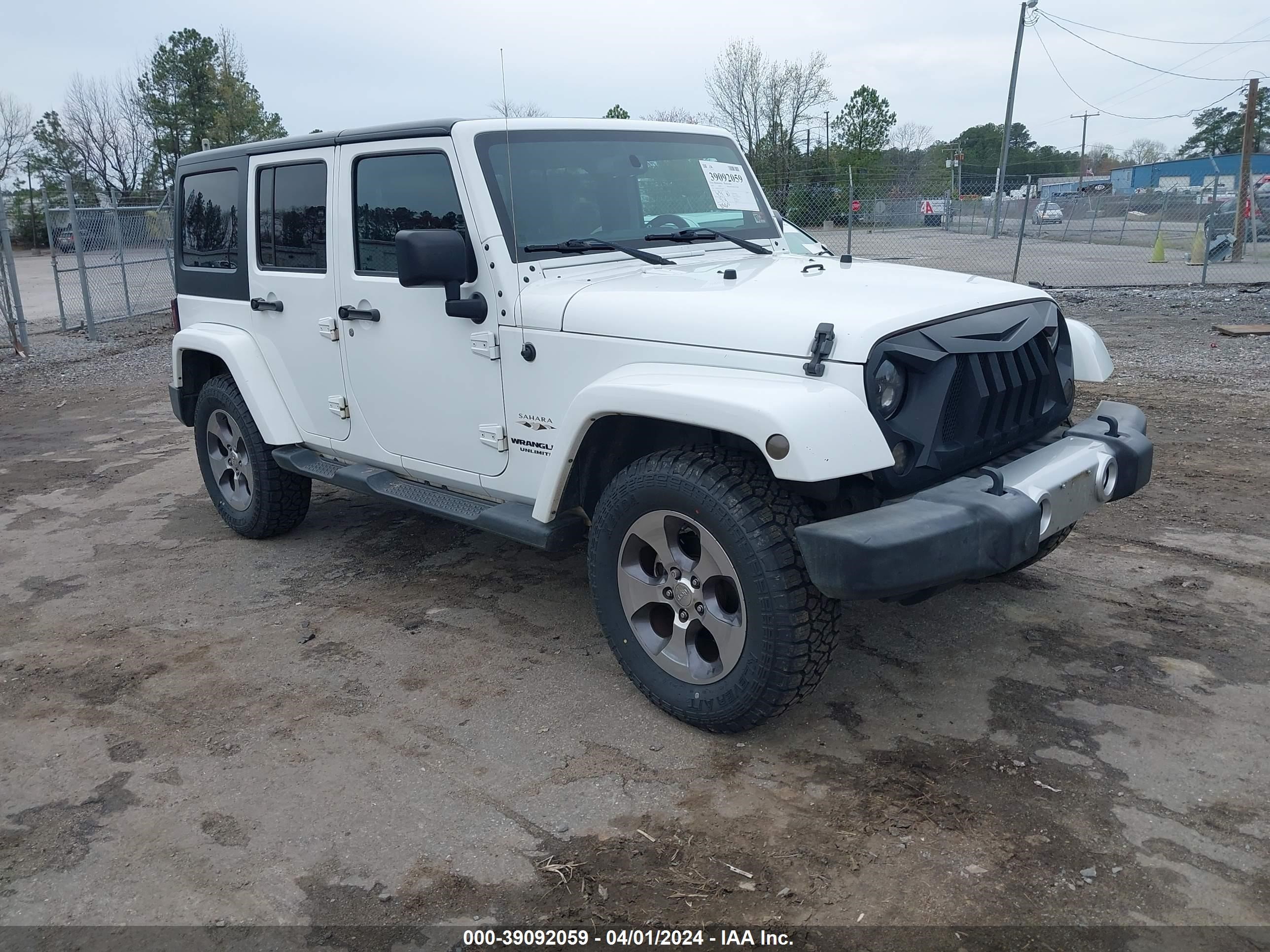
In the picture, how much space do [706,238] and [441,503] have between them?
1.59m

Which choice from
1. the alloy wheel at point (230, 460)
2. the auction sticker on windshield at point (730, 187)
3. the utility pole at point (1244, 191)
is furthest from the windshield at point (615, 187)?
the utility pole at point (1244, 191)

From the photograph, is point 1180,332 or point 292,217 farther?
point 1180,332

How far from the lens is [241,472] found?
215 inches

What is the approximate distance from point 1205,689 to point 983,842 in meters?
1.33

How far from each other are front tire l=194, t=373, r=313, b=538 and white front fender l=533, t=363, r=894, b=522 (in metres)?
2.64

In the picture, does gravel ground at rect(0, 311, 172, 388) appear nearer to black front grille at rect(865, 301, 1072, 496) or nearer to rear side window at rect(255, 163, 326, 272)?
rear side window at rect(255, 163, 326, 272)

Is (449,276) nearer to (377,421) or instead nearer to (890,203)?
(377,421)

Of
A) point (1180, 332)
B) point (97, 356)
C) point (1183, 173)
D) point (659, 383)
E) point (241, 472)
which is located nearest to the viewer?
point (659, 383)

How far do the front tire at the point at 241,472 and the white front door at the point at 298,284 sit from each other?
379mm

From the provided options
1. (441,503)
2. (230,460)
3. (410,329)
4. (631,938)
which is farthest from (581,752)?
(230,460)

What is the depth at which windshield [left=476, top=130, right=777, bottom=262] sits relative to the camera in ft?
12.5

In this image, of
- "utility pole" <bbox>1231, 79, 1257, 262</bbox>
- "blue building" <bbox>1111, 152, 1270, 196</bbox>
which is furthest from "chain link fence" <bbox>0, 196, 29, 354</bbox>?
"blue building" <bbox>1111, 152, 1270, 196</bbox>

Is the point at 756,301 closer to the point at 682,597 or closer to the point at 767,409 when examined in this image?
the point at 767,409

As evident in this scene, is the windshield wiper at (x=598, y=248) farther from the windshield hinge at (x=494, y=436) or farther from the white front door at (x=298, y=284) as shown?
the white front door at (x=298, y=284)
